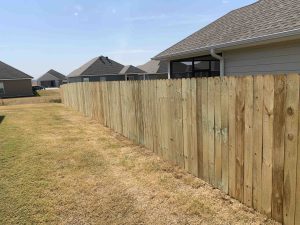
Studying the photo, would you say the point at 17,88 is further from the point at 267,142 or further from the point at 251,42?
the point at 267,142

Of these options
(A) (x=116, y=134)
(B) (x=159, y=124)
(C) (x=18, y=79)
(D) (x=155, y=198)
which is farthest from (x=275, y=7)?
(C) (x=18, y=79)

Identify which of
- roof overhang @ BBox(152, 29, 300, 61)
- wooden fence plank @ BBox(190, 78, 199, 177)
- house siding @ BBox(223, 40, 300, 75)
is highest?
roof overhang @ BBox(152, 29, 300, 61)

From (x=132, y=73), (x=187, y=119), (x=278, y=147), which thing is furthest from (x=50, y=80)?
(x=278, y=147)

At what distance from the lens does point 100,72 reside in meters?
46.3

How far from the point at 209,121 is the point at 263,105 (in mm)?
1285

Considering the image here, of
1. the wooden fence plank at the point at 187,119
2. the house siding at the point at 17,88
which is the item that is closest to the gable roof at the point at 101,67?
the house siding at the point at 17,88

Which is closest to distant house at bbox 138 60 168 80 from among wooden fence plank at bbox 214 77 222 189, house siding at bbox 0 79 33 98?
house siding at bbox 0 79 33 98

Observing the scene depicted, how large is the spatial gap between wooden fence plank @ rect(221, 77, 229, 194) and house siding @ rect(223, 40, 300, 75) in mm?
3883

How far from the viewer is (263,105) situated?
3.57 m

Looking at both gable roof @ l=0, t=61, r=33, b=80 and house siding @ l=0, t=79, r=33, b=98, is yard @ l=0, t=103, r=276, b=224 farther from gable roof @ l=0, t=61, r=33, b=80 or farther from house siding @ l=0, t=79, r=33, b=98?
gable roof @ l=0, t=61, r=33, b=80

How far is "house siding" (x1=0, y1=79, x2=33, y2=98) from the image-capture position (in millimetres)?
42625

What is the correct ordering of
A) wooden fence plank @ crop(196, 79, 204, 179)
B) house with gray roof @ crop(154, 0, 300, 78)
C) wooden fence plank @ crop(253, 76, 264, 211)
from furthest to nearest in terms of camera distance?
house with gray roof @ crop(154, 0, 300, 78), wooden fence plank @ crop(196, 79, 204, 179), wooden fence plank @ crop(253, 76, 264, 211)

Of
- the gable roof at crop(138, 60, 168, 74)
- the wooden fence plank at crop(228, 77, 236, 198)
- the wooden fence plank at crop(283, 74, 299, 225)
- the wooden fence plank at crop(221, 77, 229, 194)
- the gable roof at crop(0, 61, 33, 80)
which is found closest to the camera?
the wooden fence plank at crop(283, 74, 299, 225)

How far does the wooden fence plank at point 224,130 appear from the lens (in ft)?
Result: 14.0
